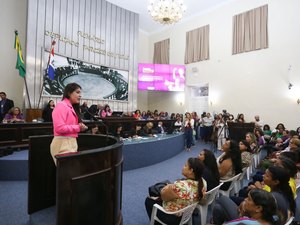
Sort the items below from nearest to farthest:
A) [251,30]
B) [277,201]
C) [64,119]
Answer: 1. [277,201]
2. [64,119]
3. [251,30]

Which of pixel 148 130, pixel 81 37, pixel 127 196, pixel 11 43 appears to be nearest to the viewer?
pixel 127 196

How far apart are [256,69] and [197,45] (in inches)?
134

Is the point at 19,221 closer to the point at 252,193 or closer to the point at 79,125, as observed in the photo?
the point at 79,125

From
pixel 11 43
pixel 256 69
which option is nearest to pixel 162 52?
pixel 256 69

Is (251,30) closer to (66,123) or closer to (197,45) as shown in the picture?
(197,45)

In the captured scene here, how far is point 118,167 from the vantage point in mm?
2115

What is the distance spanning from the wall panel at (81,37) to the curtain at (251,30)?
4.94 m

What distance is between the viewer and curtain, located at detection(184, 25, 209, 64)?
425 inches

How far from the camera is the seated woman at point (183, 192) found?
1.96 meters

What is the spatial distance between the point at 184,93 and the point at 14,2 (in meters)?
8.31

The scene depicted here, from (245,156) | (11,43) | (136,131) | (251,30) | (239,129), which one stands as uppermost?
(251,30)

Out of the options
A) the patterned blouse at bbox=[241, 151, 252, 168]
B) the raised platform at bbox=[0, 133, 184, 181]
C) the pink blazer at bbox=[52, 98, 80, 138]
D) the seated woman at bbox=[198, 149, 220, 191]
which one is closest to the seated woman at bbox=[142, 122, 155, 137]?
the raised platform at bbox=[0, 133, 184, 181]

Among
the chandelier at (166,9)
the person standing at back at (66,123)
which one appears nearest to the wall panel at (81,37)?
the chandelier at (166,9)

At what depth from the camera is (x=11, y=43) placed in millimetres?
7473
